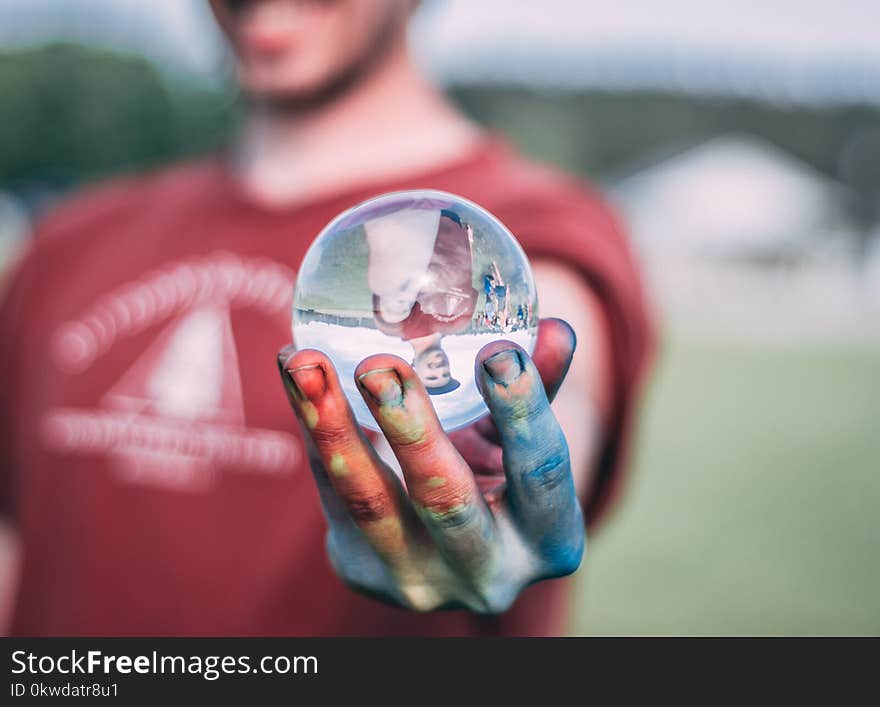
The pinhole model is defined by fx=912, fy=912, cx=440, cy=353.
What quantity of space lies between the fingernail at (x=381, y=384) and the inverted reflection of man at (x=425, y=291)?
0.14 metres

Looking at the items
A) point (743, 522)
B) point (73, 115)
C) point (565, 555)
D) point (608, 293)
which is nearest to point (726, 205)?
point (73, 115)

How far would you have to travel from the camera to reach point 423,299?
1565 mm

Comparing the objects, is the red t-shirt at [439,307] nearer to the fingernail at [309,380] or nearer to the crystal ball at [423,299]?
the crystal ball at [423,299]

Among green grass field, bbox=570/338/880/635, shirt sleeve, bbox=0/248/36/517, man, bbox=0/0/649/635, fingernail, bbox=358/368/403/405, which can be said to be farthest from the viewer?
green grass field, bbox=570/338/880/635

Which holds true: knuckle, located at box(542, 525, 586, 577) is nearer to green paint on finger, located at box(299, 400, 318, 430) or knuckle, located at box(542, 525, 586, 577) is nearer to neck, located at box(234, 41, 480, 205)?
green paint on finger, located at box(299, 400, 318, 430)

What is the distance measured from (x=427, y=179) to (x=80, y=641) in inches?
64.3

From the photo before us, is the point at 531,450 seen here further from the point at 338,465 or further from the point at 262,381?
the point at 262,381

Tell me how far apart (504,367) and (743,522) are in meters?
7.06

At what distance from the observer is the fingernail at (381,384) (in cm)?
143

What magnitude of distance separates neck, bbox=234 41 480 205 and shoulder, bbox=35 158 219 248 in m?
0.29

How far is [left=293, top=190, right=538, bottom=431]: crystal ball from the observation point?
1566mm

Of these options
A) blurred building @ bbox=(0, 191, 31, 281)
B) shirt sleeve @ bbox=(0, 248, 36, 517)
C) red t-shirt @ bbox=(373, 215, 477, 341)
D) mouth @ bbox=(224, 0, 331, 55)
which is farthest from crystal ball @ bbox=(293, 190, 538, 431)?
blurred building @ bbox=(0, 191, 31, 281)

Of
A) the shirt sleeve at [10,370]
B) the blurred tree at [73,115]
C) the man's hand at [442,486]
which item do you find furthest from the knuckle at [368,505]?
the blurred tree at [73,115]

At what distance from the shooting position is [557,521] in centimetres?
159
